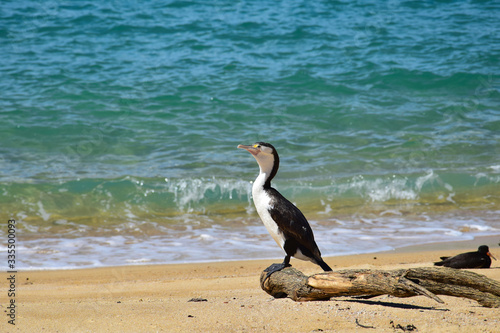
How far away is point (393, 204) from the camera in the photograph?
8836 millimetres

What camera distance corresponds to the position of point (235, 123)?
40.1 ft

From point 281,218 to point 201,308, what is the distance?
986 millimetres

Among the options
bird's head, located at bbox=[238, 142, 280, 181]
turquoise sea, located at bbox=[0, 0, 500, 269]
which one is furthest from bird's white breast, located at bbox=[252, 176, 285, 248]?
turquoise sea, located at bbox=[0, 0, 500, 269]

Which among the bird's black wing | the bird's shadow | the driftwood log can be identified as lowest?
the bird's shadow

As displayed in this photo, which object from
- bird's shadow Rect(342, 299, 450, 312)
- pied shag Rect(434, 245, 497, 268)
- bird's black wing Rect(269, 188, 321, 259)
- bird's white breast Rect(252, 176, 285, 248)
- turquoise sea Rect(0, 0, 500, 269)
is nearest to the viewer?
bird's shadow Rect(342, 299, 450, 312)

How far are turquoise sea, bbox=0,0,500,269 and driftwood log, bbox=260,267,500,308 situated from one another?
2.76m

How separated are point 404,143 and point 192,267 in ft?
21.7

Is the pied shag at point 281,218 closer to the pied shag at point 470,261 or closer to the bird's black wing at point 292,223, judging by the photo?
the bird's black wing at point 292,223

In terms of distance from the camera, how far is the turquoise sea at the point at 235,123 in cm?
771

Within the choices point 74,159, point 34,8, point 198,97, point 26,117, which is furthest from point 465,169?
point 34,8

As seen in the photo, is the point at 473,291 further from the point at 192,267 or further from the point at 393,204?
the point at 393,204

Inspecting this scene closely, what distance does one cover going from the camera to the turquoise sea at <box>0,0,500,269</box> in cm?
771

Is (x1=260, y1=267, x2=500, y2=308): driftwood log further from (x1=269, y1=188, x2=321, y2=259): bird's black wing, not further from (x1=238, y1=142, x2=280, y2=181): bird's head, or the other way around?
(x1=238, y1=142, x2=280, y2=181): bird's head

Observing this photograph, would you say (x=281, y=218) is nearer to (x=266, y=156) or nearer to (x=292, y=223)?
(x=292, y=223)
